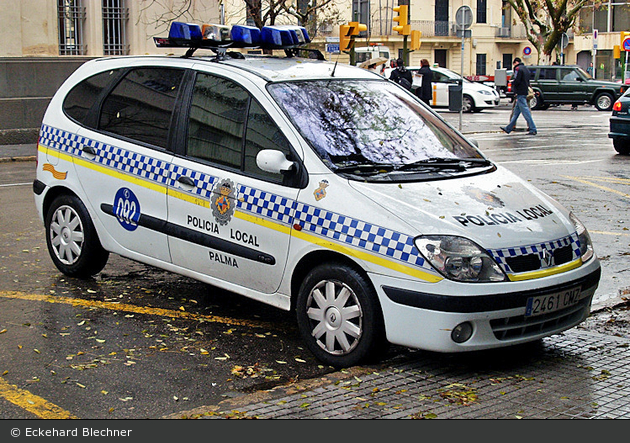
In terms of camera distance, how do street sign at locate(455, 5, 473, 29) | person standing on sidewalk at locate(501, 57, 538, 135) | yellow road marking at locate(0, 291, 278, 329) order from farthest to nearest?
street sign at locate(455, 5, 473, 29) < person standing on sidewalk at locate(501, 57, 538, 135) < yellow road marking at locate(0, 291, 278, 329)

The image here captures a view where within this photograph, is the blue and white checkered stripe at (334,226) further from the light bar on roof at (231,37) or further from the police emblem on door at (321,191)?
the light bar on roof at (231,37)

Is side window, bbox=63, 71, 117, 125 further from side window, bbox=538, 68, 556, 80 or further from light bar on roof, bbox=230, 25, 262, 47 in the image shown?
side window, bbox=538, 68, 556, 80

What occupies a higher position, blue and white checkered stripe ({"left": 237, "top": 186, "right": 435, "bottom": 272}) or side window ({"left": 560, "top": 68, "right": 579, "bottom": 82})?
side window ({"left": 560, "top": 68, "right": 579, "bottom": 82})

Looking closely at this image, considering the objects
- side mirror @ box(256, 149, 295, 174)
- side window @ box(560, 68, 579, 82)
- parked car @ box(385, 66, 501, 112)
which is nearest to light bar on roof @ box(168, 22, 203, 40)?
side mirror @ box(256, 149, 295, 174)

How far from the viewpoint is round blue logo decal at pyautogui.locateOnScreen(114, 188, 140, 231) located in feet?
20.2

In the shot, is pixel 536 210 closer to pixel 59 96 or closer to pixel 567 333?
pixel 567 333

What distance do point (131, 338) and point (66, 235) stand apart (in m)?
1.68

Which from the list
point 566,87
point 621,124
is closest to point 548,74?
point 566,87

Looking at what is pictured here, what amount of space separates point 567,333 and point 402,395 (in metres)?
1.71

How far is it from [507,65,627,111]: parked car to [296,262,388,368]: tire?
32111 mm

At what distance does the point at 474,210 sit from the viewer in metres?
4.87

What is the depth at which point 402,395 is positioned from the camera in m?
4.35

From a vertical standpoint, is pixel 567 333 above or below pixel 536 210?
below

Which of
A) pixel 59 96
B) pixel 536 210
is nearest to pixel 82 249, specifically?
pixel 59 96
